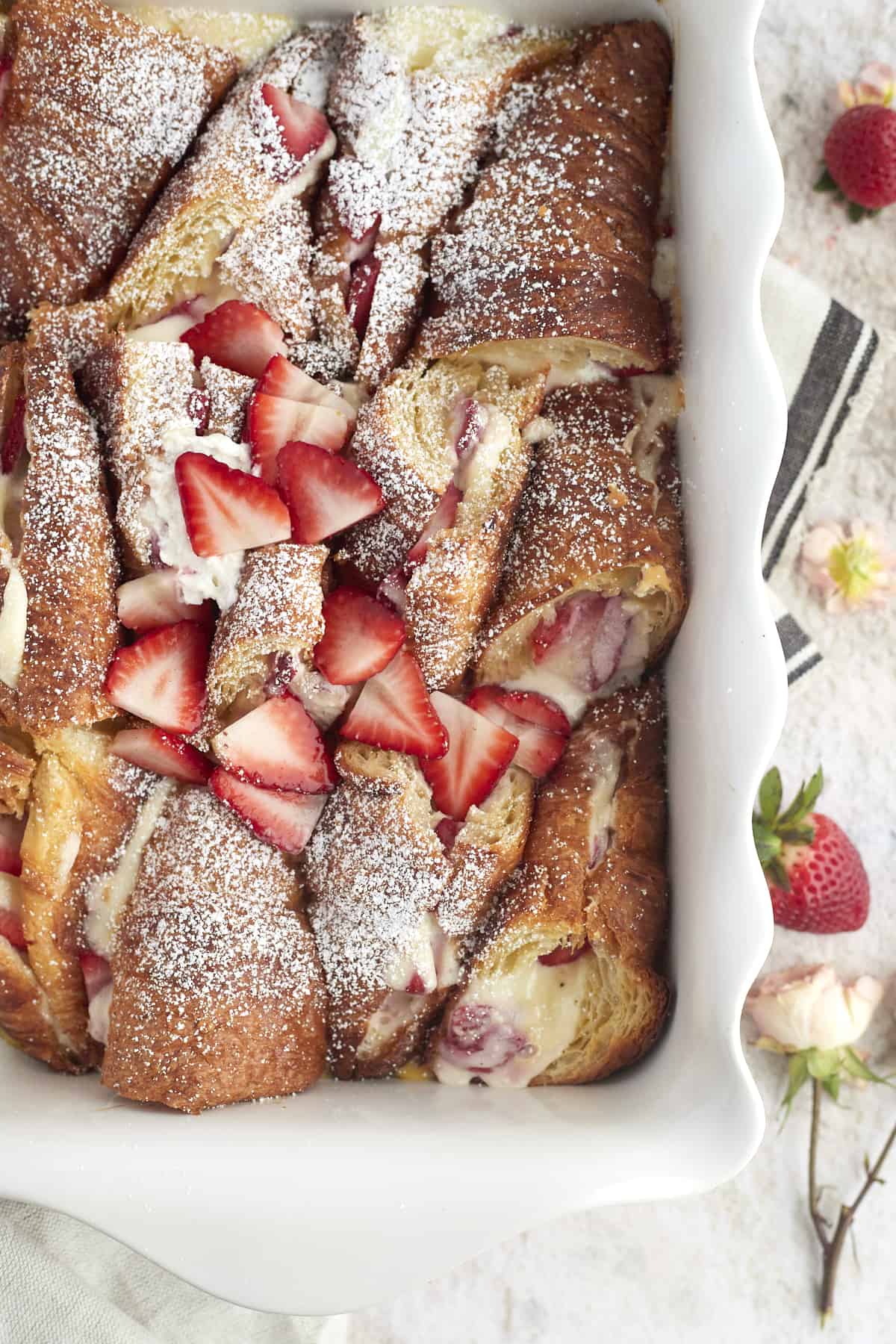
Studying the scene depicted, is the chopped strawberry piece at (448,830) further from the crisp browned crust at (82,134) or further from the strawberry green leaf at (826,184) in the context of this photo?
the strawberry green leaf at (826,184)

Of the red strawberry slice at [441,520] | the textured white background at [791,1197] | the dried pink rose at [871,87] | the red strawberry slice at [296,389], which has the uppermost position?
the dried pink rose at [871,87]

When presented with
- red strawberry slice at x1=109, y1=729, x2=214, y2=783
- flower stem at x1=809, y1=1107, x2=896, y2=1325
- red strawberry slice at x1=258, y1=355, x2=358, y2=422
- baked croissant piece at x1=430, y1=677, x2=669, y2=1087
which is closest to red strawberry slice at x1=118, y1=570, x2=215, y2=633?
red strawberry slice at x1=109, y1=729, x2=214, y2=783

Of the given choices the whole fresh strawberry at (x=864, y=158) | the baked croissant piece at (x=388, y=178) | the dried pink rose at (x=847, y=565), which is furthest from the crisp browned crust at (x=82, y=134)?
the dried pink rose at (x=847, y=565)

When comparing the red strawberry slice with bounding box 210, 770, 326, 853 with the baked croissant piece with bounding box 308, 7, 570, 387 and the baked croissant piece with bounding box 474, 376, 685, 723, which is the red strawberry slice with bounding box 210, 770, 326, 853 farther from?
the baked croissant piece with bounding box 308, 7, 570, 387

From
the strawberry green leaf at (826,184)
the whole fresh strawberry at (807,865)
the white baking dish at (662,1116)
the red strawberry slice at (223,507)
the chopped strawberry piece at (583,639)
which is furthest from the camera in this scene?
the strawberry green leaf at (826,184)

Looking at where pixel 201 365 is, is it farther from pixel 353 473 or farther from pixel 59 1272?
pixel 59 1272

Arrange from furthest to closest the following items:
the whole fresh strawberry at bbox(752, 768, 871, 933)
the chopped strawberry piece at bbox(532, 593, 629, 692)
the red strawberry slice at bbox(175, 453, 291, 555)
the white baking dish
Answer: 1. the whole fresh strawberry at bbox(752, 768, 871, 933)
2. the chopped strawberry piece at bbox(532, 593, 629, 692)
3. the red strawberry slice at bbox(175, 453, 291, 555)
4. the white baking dish
